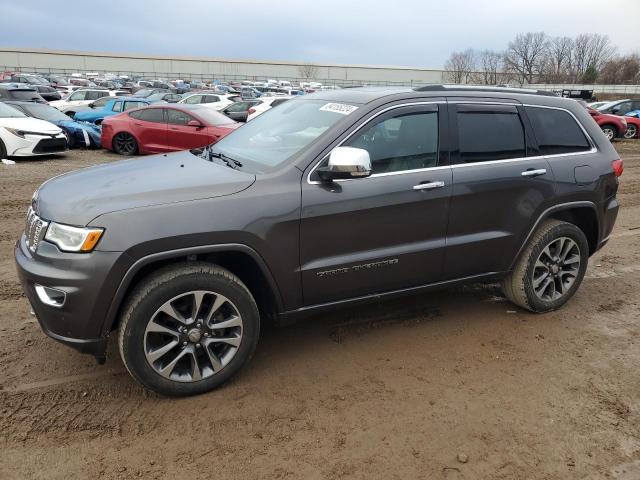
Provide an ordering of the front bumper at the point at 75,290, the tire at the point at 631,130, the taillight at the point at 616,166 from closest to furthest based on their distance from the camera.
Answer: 1. the front bumper at the point at 75,290
2. the taillight at the point at 616,166
3. the tire at the point at 631,130

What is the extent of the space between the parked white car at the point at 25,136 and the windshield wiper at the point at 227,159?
9578 mm

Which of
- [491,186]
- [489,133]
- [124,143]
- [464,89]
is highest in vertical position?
[464,89]

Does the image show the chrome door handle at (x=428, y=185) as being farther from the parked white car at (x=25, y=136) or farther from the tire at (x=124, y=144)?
the tire at (x=124, y=144)

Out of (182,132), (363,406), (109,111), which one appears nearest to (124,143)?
(182,132)

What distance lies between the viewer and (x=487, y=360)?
12.2ft

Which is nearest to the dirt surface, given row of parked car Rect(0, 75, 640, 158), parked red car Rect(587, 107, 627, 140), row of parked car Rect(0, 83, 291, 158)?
row of parked car Rect(0, 75, 640, 158)

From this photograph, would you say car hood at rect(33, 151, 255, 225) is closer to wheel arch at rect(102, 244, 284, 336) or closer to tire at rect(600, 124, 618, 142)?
wheel arch at rect(102, 244, 284, 336)

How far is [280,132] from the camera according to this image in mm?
3902

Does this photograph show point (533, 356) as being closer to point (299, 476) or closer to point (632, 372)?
point (632, 372)

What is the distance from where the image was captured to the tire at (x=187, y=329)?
2.95m

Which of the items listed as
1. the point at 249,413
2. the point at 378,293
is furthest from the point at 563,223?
the point at 249,413

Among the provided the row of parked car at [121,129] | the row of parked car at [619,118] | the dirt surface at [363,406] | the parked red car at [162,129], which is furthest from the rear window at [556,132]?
the row of parked car at [619,118]

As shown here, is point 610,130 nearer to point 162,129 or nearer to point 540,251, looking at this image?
point 162,129

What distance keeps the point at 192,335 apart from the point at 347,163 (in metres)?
1.38
